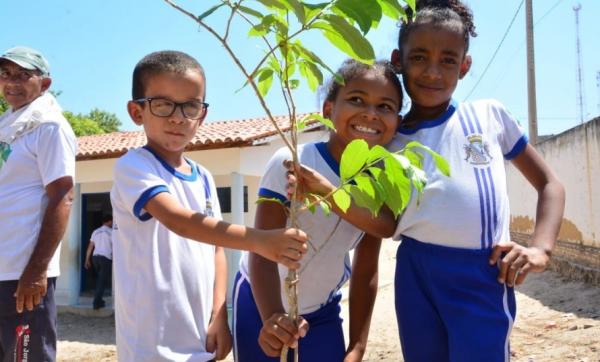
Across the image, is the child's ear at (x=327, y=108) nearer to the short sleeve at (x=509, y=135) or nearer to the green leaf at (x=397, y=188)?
the short sleeve at (x=509, y=135)

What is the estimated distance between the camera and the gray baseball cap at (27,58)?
2.50 metres

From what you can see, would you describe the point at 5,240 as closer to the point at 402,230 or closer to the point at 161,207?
the point at 161,207

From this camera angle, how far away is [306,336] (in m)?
1.78

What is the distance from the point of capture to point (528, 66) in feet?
41.9

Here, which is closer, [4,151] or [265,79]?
[265,79]

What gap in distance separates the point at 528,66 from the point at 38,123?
40.8ft

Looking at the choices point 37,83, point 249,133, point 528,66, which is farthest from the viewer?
point 528,66

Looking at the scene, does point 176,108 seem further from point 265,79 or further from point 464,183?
point 464,183

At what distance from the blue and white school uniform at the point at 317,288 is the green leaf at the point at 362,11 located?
28.7 inches

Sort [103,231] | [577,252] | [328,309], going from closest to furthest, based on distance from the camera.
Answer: [328,309], [577,252], [103,231]

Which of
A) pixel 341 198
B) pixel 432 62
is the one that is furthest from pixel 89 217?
pixel 341 198

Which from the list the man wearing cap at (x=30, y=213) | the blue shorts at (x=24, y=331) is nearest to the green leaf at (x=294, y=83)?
the man wearing cap at (x=30, y=213)

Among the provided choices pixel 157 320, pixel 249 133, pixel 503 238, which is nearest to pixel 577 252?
pixel 249 133

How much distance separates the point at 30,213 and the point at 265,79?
5.18ft
